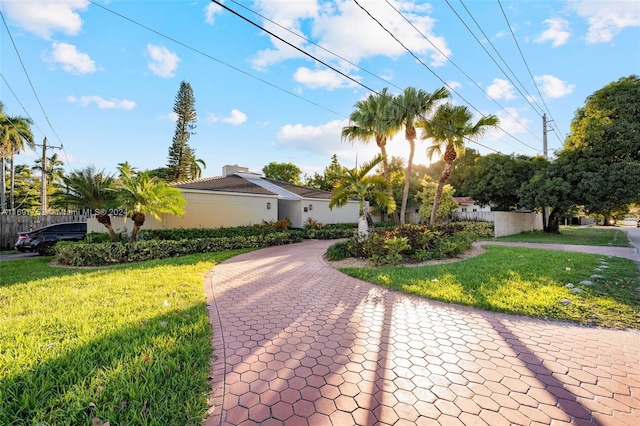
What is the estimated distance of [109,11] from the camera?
5.95m

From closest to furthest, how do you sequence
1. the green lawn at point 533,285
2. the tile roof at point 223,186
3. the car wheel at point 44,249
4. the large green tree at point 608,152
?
1. the green lawn at point 533,285
2. the car wheel at point 44,249
3. the tile roof at point 223,186
4. the large green tree at point 608,152

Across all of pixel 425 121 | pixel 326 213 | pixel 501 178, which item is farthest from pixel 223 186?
pixel 501 178

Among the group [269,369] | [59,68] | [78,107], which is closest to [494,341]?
[269,369]

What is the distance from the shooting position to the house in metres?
12.9

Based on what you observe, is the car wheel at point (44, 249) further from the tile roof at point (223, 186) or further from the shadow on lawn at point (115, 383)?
the shadow on lawn at point (115, 383)

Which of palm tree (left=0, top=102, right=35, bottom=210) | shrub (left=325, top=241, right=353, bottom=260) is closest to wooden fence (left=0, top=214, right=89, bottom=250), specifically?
palm tree (left=0, top=102, right=35, bottom=210)

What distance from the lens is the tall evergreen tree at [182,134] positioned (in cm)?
2753

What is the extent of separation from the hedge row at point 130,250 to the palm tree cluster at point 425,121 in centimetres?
793

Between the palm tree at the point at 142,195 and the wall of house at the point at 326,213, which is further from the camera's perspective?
the wall of house at the point at 326,213

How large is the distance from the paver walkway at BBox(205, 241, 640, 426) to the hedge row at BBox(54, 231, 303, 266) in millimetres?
6302

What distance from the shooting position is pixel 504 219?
17.9m

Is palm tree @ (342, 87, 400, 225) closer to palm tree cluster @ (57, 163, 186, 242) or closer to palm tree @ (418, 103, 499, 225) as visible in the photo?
palm tree @ (418, 103, 499, 225)

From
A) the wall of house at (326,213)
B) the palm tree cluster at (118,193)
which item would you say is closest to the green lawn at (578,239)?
the wall of house at (326,213)

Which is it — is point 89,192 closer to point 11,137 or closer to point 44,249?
point 44,249
